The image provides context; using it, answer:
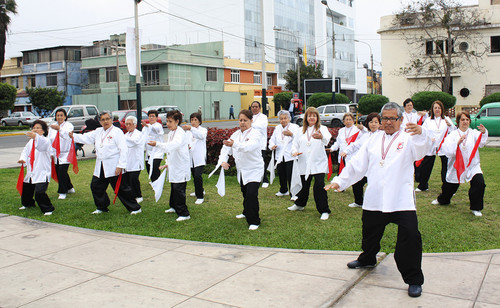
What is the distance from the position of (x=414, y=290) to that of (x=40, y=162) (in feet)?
21.3

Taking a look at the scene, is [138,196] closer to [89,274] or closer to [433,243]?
[89,274]

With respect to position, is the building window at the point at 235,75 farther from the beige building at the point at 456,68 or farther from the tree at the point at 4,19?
the tree at the point at 4,19

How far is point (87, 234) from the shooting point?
6.89 m

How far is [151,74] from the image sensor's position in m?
49.5

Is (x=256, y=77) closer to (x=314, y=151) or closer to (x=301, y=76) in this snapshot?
(x=301, y=76)

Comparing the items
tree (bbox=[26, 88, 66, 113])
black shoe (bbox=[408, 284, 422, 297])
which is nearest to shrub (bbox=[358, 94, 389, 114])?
black shoe (bbox=[408, 284, 422, 297])

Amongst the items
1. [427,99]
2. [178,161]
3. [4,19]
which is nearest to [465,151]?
Result: [178,161]

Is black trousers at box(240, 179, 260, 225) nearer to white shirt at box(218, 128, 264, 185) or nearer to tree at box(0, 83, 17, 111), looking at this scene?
white shirt at box(218, 128, 264, 185)

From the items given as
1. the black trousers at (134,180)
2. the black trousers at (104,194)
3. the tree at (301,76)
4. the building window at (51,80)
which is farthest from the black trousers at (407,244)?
the building window at (51,80)

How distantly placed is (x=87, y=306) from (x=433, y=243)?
4.18 m

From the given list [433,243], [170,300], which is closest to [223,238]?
[170,300]

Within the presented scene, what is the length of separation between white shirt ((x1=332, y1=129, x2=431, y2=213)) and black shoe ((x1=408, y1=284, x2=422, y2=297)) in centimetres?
70

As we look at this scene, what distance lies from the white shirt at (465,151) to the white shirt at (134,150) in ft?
17.9

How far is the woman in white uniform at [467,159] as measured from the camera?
7.61m
